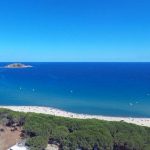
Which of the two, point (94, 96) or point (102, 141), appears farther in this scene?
point (94, 96)

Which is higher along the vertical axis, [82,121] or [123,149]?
[82,121]

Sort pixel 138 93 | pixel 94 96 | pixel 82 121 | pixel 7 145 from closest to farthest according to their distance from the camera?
pixel 7 145 → pixel 82 121 → pixel 94 96 → pixel 138 93

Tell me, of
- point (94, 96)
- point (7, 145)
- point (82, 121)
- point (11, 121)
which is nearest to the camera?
point (7, 145)

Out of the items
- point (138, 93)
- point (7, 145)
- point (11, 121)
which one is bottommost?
point (7, 145)

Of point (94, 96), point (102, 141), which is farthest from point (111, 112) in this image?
point (102, 141)

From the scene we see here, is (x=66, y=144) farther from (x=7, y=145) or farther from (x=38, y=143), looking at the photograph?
(x=7, y=145)

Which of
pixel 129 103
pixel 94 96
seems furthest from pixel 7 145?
pixel 94 96

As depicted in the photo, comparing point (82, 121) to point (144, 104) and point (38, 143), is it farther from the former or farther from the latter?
point (144, 104)
